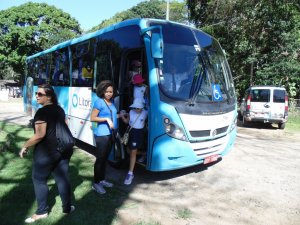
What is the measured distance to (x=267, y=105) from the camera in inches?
555

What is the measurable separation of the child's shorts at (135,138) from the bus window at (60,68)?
4.07 meters

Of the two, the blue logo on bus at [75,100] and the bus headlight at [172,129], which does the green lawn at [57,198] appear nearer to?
the bus headlight at [172,129]

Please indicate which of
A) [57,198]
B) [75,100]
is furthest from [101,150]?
[75,100]

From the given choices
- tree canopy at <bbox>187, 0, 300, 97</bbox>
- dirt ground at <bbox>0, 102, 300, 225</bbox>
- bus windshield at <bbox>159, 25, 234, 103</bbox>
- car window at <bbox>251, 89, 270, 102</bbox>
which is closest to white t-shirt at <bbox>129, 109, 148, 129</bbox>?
bus windshield at <bbox>159, 25, 234, 103</bbox>

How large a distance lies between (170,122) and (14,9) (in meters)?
41.9

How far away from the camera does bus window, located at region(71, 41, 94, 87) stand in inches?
303

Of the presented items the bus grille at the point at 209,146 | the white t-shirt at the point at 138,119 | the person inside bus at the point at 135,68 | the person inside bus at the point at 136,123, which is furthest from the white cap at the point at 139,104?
the bus grille at the point at 209,146

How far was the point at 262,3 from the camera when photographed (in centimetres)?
1983

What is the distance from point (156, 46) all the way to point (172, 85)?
765 millimetres

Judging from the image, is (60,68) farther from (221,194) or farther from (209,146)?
(221,194)

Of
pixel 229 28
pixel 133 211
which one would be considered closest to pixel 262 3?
pixel 229 28

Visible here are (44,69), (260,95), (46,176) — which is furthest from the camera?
(260,95)

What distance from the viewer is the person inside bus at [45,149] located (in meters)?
3.90

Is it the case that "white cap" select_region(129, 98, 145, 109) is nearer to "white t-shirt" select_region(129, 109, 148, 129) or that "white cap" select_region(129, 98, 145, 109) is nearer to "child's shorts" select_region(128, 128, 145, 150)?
"white t-shirt" select_region(129, 109, 148, 129)
